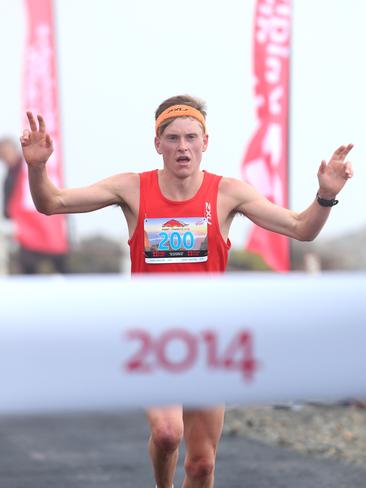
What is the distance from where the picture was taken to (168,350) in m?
3.18

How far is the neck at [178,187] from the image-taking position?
18.2 feet

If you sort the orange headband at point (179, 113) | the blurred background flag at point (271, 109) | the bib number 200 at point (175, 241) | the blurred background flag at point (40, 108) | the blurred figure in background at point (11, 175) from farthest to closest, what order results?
the blurred figure in background at point (11, 175)
the blurred background flag at point (40, 108)
the blurred background flag at point (271, 109)
the orange headband at point (179, 113)
the bib number 200 at point (175, 241)

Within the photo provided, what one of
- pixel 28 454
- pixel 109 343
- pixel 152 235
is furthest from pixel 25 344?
pixel 28 454

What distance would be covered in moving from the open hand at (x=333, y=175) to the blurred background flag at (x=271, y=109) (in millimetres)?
7259

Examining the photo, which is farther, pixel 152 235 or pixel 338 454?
pixel 338 454

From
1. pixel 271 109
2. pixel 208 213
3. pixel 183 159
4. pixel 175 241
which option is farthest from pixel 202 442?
pixel 271 109

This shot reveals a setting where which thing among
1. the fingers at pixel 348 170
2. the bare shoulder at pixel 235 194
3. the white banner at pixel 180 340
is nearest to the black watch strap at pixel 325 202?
the fingers at pixel 348 170

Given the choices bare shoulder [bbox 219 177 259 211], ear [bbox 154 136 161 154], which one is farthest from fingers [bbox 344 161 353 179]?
ear [bbox 154 136 161 154]

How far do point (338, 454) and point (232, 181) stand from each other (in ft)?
13.0

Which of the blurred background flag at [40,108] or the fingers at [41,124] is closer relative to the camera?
the fingers at [41,124]

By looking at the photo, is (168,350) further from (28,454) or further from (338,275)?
(28,454)

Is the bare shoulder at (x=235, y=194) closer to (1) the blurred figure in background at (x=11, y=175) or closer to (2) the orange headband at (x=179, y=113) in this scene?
(2) the orange headband at (x=179, y=113)

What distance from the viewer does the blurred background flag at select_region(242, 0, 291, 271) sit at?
41.4ft

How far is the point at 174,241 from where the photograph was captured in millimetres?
5457
